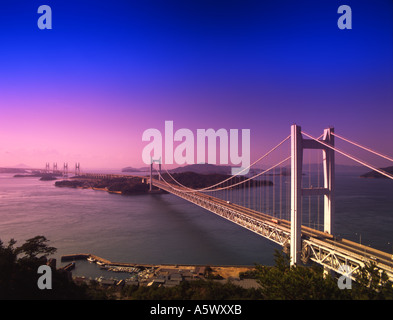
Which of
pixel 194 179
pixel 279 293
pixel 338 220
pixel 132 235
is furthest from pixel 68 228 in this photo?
pixel 194 179

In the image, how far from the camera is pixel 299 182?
5.25 m

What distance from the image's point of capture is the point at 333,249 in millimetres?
4547

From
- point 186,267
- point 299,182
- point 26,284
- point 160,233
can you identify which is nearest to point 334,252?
point 299,182

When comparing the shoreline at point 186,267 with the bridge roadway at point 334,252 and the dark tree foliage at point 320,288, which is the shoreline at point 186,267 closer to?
the bridge roadway at point 334,252

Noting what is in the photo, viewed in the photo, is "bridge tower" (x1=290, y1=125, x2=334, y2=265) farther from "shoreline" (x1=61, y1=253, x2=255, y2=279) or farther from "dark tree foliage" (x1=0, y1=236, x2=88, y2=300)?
"dark tree foliage" (x1=0, y1=236, x2=88, y2=300)

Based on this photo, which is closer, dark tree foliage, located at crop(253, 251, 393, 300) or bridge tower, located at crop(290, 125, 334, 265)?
dark tree foliage, located at crop(253, 251, 393, 300)

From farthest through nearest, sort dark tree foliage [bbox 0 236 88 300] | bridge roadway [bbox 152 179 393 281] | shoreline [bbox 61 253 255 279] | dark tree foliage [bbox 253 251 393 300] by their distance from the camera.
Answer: shoreline [bbox 61 253 255 279]
bridge roadway [bbox 152 179 393 281]
dark tree foliage [bbox 0 236 88 300]
dark tree foliage [bbox 253 251 393 300]

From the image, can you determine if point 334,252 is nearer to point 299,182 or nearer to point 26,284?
point 299,182

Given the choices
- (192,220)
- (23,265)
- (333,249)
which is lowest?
(192,220)

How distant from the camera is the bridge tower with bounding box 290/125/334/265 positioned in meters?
5.22

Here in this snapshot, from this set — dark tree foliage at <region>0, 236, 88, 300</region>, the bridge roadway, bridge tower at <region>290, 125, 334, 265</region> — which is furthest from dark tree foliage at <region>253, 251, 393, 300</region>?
dark tree foliage at <region>0, 236, 88, 300</region>

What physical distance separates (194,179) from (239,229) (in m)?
23.9

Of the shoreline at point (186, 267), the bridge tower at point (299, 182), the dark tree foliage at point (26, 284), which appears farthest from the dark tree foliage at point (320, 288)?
the shoreline at point (186, 267)

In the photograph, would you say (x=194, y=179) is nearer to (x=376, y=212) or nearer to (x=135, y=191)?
(x=135, y=191)
